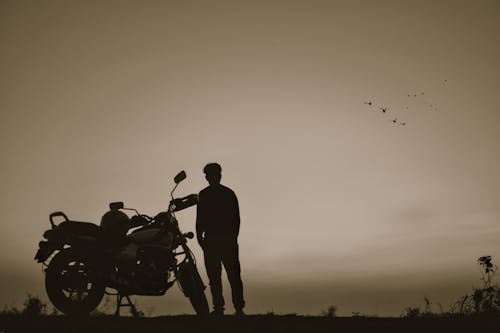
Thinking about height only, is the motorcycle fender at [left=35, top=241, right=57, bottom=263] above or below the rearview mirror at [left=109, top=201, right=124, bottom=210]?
below

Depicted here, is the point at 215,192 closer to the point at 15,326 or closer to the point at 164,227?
the point at 164,227

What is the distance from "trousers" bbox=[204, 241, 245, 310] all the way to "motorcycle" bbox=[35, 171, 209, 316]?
0.57 meters

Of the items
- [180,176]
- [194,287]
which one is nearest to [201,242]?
[194,287]

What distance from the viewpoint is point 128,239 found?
1086 centimetres

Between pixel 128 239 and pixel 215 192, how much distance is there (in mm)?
2001

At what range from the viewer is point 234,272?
11844 millimetres

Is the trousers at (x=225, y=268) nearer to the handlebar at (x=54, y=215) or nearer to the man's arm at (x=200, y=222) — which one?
the man's arm at (x=200, y=222)

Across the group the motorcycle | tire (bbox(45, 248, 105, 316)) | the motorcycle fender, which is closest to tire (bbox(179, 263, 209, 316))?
the motorcycle

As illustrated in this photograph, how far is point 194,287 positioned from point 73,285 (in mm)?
2136

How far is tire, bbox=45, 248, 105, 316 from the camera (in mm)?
10320

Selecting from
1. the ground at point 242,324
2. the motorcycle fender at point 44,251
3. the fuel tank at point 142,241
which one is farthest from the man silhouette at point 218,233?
the motorcycle fender at point 44,251

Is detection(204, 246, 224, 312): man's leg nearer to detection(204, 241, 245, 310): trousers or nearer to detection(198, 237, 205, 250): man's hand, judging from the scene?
detection(204, 241, 245, 310): trousers

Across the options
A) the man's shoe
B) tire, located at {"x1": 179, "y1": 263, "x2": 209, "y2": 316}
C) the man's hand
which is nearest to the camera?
the man's shoe

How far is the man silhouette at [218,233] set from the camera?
11789mm
